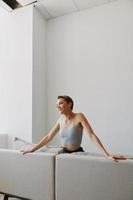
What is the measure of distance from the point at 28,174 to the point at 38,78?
85.7 inches

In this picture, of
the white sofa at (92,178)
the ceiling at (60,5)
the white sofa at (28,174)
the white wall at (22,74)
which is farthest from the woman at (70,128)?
the ceiling at (60,5)

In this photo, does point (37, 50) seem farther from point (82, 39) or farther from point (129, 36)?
point (129, 36)

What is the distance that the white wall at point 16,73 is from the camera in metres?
3.80

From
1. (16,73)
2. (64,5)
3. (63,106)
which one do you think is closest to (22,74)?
(16,73)

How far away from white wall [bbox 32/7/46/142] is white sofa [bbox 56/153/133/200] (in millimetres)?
1911

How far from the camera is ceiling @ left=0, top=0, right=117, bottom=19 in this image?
12.5 ft

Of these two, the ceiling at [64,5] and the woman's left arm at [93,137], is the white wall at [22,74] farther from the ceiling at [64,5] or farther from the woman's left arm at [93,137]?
the woman's left arm at [93,137]

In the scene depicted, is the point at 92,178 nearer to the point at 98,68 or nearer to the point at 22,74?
the point at 98,68

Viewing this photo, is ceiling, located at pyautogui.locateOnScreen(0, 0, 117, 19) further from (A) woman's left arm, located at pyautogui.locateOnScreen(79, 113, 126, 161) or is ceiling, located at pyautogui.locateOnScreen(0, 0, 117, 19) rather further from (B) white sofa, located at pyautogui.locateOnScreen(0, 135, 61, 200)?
(B) white sofa, located at pyautogui.locateOnScreen(0, 135, 61, 200)

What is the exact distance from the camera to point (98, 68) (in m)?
3.82

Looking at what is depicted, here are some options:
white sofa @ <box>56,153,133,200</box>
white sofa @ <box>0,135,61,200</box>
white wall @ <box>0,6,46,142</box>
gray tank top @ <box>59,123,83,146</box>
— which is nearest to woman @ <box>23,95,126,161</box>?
gray tank top @ <box>59,123,83,146</box>

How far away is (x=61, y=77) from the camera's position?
13.5 feet

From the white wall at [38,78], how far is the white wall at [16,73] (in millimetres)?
82

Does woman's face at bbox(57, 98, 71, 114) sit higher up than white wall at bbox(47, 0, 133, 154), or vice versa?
white wall at bbox(47, 0, 133, 154)
